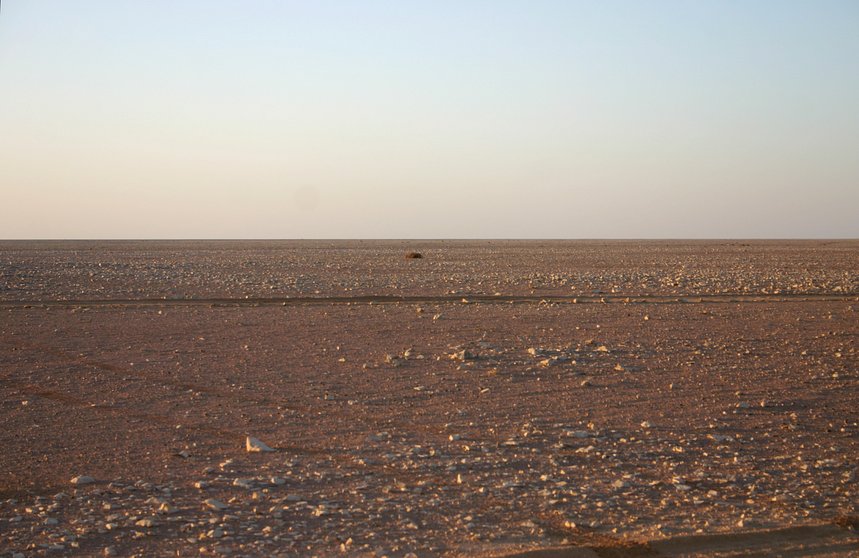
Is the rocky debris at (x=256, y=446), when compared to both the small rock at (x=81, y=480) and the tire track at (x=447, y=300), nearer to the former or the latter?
the small rock at (x=81, y=480)

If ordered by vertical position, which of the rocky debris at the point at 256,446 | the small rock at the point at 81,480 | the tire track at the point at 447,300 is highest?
Answer: the tire track at the point at 447,300

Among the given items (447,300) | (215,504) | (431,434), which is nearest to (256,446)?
(215,504)

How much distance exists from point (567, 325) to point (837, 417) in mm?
6764

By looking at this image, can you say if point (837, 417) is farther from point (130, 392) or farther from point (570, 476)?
point (130, 392)

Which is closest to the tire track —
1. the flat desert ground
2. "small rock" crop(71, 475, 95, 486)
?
the flat desert ground

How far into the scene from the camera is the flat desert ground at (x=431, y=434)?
20.3 ft

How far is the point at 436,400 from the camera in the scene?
10.2 m

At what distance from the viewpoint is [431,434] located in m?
8.77

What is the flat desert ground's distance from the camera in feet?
20.3

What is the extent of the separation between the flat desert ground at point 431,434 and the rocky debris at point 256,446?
0.25 feet

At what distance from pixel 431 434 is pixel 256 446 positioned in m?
1.76

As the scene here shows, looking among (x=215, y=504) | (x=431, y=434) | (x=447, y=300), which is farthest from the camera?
(x=447, y=300)

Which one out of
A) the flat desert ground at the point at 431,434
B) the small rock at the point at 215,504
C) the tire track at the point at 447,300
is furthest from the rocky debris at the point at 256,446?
the tire track at the point at 447,300

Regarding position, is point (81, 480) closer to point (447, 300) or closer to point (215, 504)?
point (215, 504)
